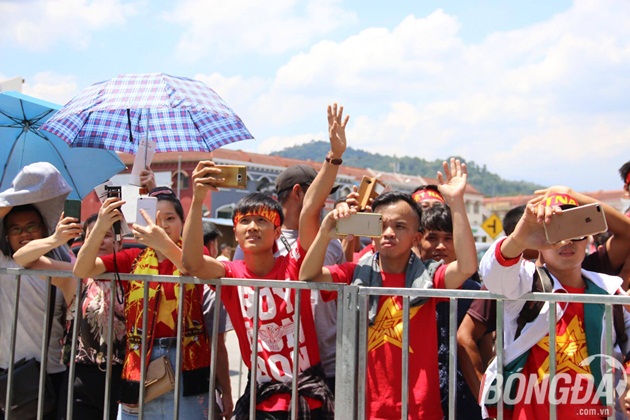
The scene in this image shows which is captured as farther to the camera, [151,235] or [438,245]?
[438,245]

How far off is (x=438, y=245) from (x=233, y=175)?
1.37 metres

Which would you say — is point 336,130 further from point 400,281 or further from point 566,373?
point 566,373

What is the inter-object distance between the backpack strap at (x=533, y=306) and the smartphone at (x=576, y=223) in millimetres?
366

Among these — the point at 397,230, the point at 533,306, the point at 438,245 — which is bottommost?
the point at 533,306

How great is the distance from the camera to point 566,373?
2.88m

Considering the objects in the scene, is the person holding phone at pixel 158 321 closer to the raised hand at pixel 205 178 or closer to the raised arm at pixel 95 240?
the raised arm at pixel 95 240

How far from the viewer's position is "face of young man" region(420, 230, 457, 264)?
3941 millimetres

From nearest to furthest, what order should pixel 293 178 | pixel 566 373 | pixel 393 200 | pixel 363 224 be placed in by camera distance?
pixel 566 373
pixel 363 224
pixel 393 200
pixel 293 178

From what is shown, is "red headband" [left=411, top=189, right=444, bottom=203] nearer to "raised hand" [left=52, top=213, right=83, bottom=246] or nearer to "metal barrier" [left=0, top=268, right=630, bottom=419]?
"metal barrier" [left=0, top=268, right=630, bottom=419]

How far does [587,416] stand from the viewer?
2836 mm

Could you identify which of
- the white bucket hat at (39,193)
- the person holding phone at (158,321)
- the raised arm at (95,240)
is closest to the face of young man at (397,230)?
the person holding phone at (158,321)

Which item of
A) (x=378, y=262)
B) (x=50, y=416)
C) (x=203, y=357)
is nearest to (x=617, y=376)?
(x=378, y=262)

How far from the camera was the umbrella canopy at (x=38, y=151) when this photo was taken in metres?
5.18

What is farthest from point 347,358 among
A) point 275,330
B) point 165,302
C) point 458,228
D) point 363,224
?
point 165,302
